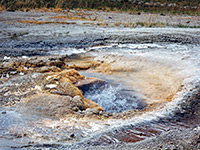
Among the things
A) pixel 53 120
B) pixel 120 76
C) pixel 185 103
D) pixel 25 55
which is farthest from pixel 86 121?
pixel 25 55

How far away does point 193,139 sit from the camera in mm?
2439

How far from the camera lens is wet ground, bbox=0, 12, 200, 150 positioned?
2645 mm

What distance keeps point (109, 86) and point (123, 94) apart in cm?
41

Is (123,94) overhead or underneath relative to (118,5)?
underneath

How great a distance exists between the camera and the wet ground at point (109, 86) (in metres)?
2.64

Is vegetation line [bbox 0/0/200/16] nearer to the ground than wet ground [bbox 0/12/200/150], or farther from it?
farther from it

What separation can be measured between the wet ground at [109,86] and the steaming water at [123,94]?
1 centimetres

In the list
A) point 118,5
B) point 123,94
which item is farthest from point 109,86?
point 118,5

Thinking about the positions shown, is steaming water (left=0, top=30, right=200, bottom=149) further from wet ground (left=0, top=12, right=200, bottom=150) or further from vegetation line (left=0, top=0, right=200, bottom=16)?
vegetation line (left=0, top=0, right=200, bottom=16)

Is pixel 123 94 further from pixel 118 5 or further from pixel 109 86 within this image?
pixel 118 5

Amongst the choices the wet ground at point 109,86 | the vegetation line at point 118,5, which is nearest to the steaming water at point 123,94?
the wet ground at point 109,86

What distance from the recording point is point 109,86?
15.6 ft

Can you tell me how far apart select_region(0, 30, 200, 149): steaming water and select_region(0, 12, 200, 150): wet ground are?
1 centimetres

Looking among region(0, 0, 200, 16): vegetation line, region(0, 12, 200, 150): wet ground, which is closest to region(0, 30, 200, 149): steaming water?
region(0, 12, 200, 150): wet ground
